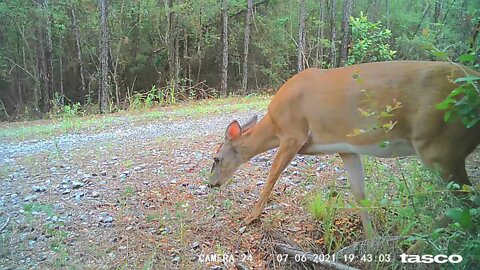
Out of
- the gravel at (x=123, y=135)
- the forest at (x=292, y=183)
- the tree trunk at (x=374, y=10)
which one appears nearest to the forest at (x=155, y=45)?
the tree trunk at (x=374, y=10)

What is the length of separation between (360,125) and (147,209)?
1.78 metres

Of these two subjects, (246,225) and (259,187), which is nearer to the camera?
(246,225)

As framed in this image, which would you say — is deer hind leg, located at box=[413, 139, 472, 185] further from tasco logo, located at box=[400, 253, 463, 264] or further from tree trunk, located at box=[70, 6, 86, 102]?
tree trunk, located at box=[70, 6, 86, 102]

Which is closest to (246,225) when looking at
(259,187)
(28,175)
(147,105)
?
(259,187)

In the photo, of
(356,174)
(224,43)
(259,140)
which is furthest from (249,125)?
(224,43)

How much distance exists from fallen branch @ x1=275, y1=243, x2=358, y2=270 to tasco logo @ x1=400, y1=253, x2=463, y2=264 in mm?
315

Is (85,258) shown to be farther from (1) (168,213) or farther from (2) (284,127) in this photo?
(2) (284,127)

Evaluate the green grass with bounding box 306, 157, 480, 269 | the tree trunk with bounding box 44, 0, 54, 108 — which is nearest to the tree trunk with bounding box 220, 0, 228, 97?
the tree trunk with bounding box 44, 0, 54, 108

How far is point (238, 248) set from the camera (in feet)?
11.9

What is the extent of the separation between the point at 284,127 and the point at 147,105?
29.7ft

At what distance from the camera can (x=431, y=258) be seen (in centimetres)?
262

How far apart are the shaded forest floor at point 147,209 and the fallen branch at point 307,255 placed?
75 millimetres

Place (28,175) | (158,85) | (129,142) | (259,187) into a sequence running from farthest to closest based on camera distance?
(158,85) < (129,142) < (28,175) < (259,187)

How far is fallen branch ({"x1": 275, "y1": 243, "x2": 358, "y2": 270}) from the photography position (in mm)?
3089
